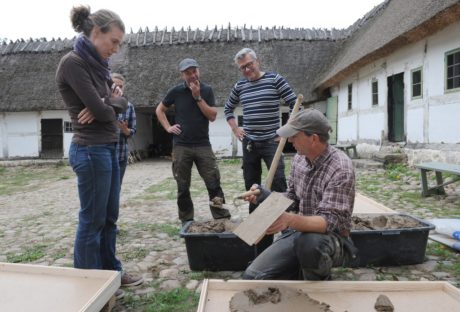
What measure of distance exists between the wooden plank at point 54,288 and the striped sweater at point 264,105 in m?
1.95

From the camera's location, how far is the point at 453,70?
8250 millimetres

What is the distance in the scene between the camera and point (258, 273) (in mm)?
2473

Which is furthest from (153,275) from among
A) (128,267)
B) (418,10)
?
(418,10)

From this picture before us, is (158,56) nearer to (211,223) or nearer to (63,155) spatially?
(63,155)

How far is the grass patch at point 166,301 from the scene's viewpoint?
2.61 metres

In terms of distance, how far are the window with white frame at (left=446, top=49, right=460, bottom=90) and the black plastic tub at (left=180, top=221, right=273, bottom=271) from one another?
7.09 meters

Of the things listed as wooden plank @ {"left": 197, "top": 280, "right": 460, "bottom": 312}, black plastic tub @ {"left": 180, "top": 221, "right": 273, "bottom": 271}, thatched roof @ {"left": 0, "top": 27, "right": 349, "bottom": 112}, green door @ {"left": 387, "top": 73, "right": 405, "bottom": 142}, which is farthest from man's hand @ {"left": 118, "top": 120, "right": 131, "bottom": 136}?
thatched roof @ {"left": 0, "top": 27, "right": 349, "bottom": 112}

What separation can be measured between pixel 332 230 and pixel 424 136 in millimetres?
8223

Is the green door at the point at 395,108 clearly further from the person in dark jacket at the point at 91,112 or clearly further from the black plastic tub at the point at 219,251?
the person in dark jacket at the point at 91,112

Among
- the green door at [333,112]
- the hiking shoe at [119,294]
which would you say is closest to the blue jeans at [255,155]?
the hiking shoe at [119,294]

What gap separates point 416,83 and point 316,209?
892cm

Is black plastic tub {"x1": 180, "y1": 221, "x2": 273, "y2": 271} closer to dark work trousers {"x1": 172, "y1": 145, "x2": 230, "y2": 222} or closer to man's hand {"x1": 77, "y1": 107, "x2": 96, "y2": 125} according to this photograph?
dark work trousers {"x1": 172, "y1": 145, "x2": 230, "y2": 222}

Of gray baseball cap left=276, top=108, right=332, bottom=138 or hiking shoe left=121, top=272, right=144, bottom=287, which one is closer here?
gray baseball cap left=276, top=108, right=332, bottom=138

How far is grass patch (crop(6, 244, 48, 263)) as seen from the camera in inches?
147
